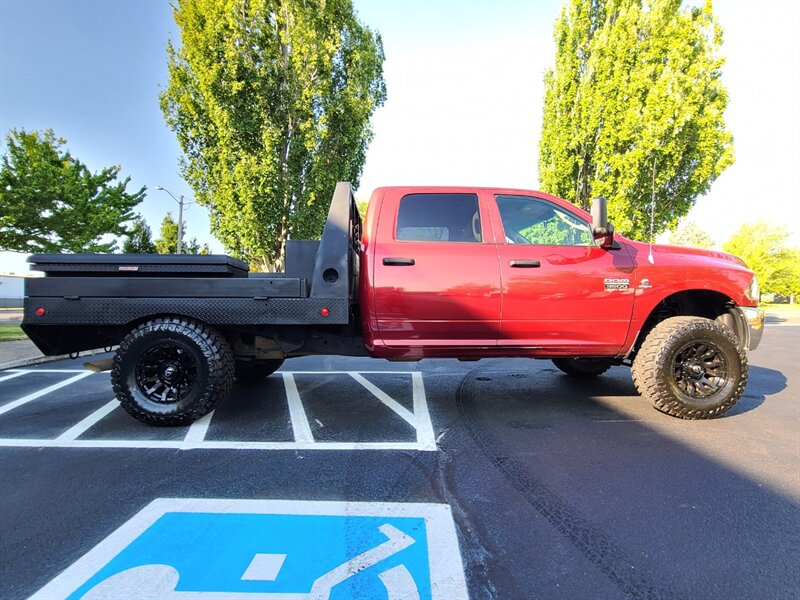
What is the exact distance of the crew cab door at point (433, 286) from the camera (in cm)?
350

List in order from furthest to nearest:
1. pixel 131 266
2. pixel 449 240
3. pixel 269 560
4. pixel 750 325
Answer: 1. pixel 750 325
2. pixel 449 240
3. pixel 131 266
4. pixel 269 560

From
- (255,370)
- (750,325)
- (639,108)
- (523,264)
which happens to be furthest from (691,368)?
(639,108)

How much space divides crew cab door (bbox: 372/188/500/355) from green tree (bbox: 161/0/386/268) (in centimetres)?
1126

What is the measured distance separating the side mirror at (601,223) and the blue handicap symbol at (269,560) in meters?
2.83

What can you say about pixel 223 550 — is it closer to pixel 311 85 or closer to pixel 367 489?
pixel 367 489

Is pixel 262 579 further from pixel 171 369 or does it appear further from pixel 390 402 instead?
pixel 390 402

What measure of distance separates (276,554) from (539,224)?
3.46 m

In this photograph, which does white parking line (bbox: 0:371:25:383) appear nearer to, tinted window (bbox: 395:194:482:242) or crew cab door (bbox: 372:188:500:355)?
crew cab door (bbox: 372:188:500:355)

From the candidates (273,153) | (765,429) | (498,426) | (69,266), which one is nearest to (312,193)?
(273,153)

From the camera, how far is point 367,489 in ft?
7.89

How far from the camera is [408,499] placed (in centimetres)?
229

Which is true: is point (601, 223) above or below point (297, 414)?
above

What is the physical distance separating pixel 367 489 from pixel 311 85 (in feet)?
47.9

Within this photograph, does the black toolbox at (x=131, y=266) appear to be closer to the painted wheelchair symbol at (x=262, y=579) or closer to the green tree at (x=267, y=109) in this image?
the painted wheelchair symbol at (x=262, y=579)
